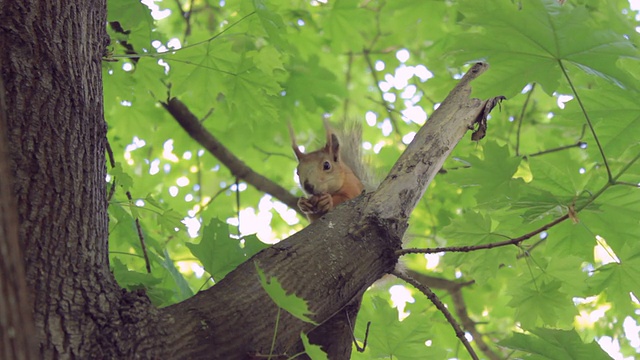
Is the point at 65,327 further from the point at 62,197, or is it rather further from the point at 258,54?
the point at 258,54

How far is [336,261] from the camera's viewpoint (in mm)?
1929

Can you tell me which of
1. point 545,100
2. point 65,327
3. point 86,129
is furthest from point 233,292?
point 545,100

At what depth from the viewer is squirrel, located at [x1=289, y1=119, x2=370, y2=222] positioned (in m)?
3.63

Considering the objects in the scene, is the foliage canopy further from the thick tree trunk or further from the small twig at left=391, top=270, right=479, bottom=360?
the thick tree trunk

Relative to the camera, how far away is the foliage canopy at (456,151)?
195 cm

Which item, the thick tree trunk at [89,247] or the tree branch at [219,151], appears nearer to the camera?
the thick tree trunk at [89,247]

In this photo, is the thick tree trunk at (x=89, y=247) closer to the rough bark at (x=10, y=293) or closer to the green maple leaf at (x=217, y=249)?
the green maple leaf at (x=217, y=249)

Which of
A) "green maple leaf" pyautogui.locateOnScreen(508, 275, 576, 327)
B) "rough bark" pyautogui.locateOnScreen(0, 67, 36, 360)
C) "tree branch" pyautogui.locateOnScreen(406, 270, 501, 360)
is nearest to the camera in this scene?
"rough bark" pyautogui.locateOnScreen(0, 67, 36, 360)

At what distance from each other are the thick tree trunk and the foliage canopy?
1.41ft

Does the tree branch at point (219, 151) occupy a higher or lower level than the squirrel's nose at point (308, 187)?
higher

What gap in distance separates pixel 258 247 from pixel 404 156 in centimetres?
62

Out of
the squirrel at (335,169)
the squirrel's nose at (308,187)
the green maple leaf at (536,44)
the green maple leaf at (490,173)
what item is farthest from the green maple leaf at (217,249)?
the squirrel's nose at (308,187)

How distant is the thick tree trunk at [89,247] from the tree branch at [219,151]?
82.6 inches

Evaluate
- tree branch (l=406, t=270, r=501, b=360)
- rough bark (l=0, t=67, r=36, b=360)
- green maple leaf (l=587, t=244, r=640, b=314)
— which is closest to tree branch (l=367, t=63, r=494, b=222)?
green maple leaf (l=587, t=244, r=640, b=314)
